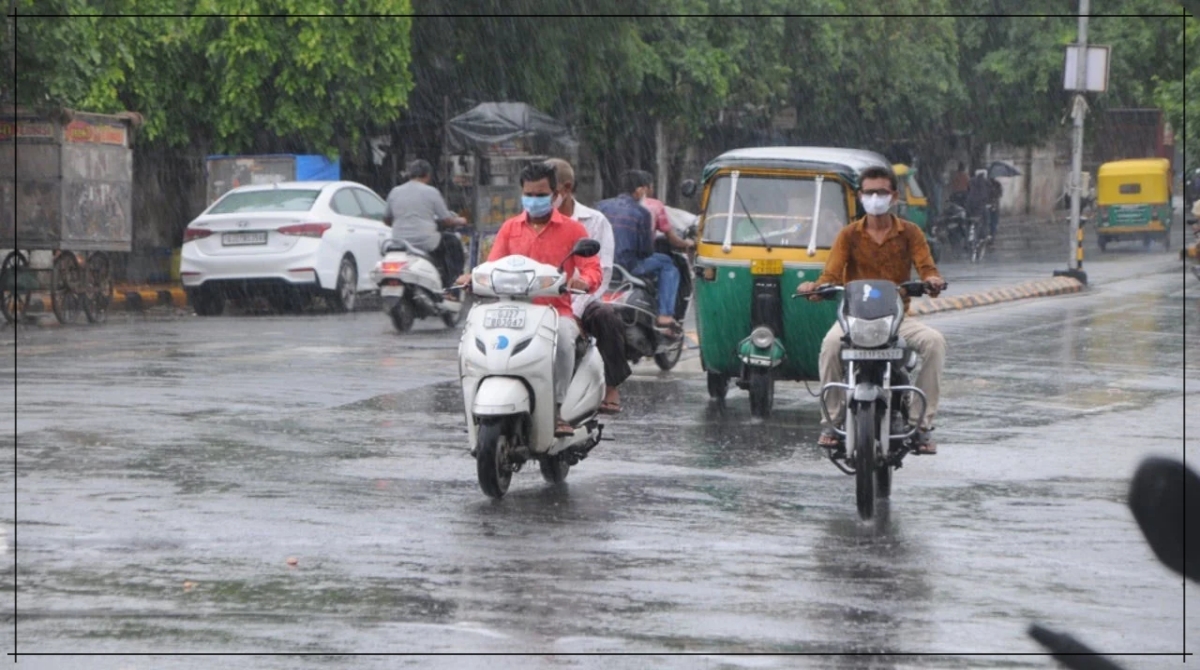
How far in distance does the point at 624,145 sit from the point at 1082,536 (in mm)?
31003

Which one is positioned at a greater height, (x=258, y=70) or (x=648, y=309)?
(x=258, y=70)

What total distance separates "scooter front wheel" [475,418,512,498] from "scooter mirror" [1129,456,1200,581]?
21.5ft

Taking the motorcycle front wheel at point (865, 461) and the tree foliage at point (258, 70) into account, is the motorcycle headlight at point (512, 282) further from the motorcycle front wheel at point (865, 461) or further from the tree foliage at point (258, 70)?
the tree foliage at point (258, 70)

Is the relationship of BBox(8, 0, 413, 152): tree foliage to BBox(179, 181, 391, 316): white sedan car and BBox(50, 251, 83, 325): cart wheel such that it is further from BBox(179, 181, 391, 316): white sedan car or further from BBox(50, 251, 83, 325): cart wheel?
BBox(50, 251, 83, 325): cart wheel

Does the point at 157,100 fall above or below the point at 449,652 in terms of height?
above

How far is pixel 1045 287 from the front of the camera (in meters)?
28.6

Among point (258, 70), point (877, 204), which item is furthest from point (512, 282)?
point (258, 70)

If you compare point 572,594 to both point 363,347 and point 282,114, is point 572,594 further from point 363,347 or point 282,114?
point 282,114

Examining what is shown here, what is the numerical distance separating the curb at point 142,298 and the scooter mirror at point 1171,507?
2257 centimetres

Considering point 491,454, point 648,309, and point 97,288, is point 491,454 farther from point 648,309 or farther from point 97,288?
point 97,288

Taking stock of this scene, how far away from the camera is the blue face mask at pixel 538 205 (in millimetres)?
9562

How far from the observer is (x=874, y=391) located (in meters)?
8.70

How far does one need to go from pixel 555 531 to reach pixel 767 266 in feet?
16.6

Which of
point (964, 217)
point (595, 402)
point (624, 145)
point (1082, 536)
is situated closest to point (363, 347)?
point (595, 402)
